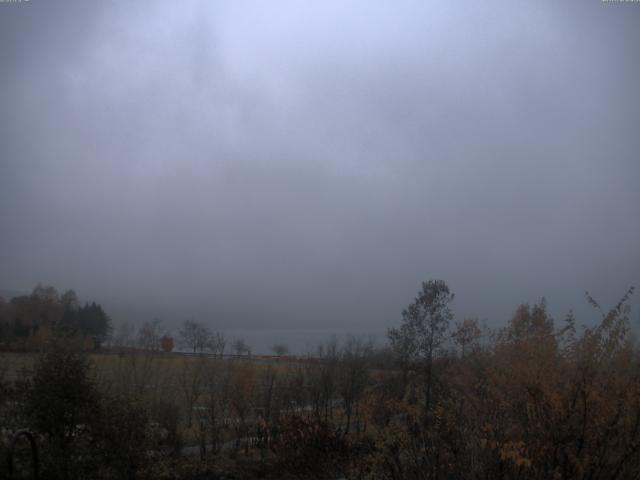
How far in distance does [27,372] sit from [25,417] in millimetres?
941

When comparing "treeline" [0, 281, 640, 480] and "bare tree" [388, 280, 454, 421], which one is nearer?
"treeline" [0, 281, 640, 480]

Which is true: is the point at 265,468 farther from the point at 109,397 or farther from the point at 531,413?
the point at 531,413

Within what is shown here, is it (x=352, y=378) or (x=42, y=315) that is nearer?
(x=352, y=378)

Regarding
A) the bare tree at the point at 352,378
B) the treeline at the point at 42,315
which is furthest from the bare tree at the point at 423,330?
the treeline at the point at 42,315

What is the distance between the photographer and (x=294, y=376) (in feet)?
77.1

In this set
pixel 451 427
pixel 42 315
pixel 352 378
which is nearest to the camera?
pixel 451 427

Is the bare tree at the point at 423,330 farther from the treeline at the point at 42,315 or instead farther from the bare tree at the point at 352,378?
the treeline at the point at 42,315

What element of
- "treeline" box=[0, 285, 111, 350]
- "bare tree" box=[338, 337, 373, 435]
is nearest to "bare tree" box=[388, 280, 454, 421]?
"bare tree" box=[338, 337, 373, 435]

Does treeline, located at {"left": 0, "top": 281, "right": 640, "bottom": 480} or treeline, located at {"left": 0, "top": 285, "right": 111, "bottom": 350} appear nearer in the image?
treeline, located at {"left": 0, "top": 281, "right": 640, "bottom": 480}

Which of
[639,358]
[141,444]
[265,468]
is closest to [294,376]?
[265,468]

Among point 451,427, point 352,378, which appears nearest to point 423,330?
point 352,378

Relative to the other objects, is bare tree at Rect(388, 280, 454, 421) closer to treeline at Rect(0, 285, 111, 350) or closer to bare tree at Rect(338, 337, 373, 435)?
bare tree at Rect(338, 337, 373, 435)

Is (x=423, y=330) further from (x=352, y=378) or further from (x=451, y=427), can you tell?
(x=451, y=427)

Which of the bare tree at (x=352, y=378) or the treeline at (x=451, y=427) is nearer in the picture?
the treeline at (x=451, y=427)
